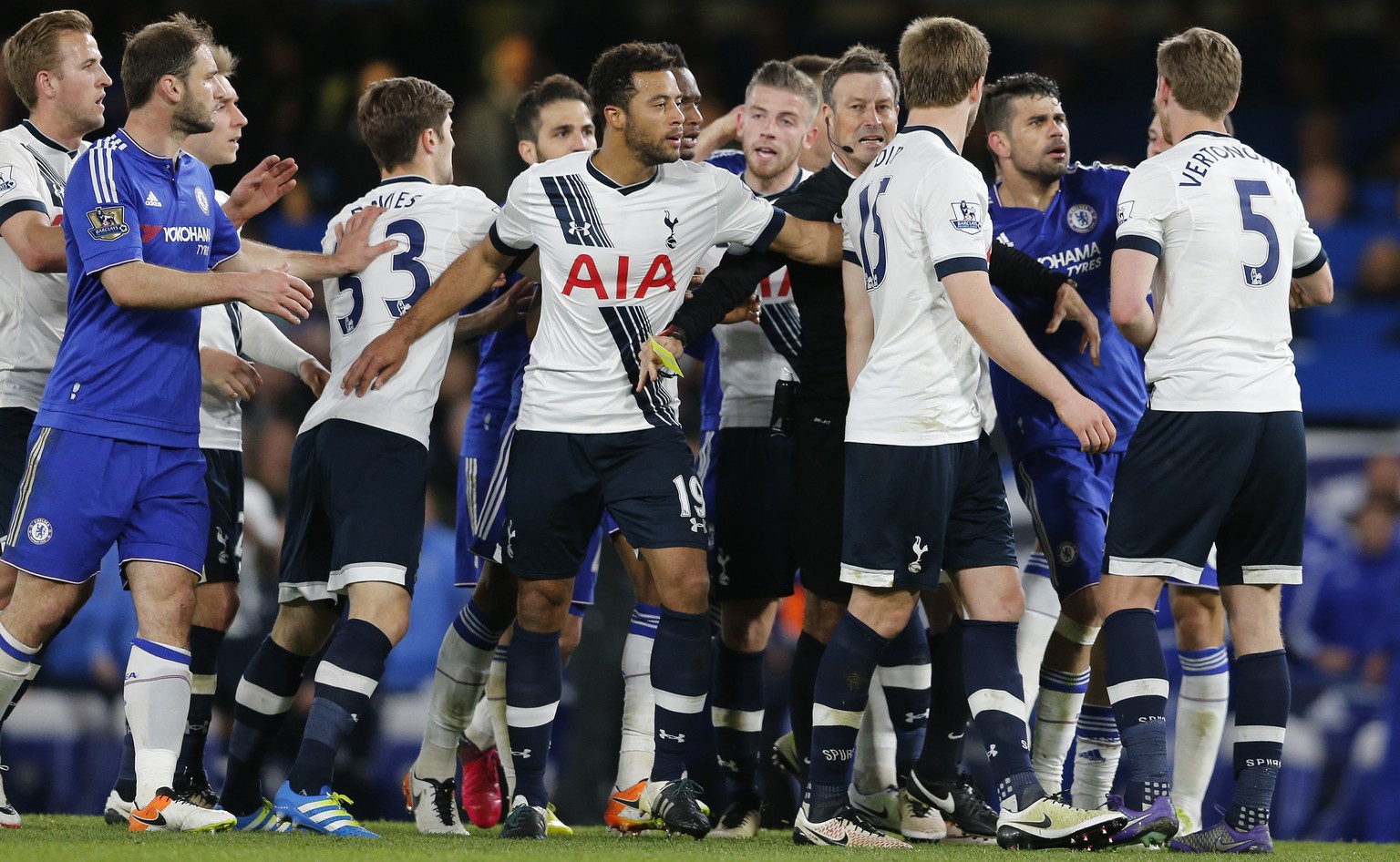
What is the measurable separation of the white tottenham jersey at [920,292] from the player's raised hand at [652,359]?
0.67 m

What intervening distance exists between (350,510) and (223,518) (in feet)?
3.43

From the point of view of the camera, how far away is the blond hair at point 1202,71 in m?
5.29

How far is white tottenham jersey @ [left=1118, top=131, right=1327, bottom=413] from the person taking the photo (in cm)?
514

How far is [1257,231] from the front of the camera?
205 inches

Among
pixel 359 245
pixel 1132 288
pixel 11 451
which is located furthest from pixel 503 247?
pixel 1132 288

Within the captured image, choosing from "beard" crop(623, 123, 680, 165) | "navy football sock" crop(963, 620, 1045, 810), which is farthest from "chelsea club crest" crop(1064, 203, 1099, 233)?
"navy football sock" crop(963, 620, 1045, 810)

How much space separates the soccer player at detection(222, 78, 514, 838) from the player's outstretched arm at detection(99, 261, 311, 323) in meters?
0.59

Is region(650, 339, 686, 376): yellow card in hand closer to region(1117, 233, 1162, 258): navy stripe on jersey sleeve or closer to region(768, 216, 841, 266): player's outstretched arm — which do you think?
region(768, 216, 841, 266): player's outstretched arm

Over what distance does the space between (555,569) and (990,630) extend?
1.55 metres

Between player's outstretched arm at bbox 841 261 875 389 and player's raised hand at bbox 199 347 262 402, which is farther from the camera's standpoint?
player's raised hand at bbox 199 347 262 402

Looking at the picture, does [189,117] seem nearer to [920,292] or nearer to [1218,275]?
[920,292]

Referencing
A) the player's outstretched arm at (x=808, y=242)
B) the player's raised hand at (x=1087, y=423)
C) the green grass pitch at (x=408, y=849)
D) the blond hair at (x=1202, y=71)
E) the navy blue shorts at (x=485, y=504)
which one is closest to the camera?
the green grass pitch at (x=408, y=849)

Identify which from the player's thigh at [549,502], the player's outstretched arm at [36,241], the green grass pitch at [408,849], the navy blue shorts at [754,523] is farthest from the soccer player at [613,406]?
the player's outstretched arm at [36,241]

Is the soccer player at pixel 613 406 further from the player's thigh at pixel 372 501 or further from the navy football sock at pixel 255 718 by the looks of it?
the navy football sock at pixel 255 718
